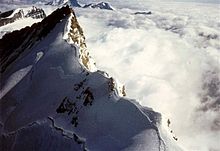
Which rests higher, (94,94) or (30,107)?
(94,94)

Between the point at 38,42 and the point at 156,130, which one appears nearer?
the point at 156,130

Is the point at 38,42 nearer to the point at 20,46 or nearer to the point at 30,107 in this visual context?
the point at 20,46

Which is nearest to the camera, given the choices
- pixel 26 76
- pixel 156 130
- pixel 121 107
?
pixel 156 130

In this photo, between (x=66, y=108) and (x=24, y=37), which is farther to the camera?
(x=24, y=37)

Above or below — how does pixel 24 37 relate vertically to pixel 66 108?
below

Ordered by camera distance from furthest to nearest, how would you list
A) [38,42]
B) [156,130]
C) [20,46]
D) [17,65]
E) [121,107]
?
[20,46] → [38,42] → [17,65] → [121,107] → [156,130]

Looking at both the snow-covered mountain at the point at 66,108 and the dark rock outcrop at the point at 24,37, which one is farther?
the dark rock outcrop at the point at 24,37

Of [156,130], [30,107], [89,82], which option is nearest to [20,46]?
[30,107]

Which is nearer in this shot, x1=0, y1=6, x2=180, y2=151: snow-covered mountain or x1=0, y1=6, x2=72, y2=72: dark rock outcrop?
x1=0, y1=6, x2=180, y2=151: snow-covered mountain
